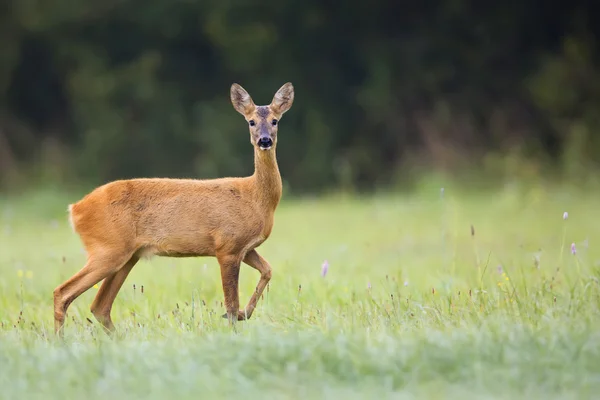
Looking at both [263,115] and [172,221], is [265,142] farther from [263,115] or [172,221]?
[172,221]

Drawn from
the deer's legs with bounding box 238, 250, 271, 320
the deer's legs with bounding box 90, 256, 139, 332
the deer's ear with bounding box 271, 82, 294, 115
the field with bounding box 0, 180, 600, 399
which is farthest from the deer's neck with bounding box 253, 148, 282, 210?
the deer's legs with bounding box 90, 256, 139, 332

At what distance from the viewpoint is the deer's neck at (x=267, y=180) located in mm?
7168

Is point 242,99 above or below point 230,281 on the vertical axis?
above

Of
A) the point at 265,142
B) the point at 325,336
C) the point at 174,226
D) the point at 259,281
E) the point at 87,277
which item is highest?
the point at 265,142

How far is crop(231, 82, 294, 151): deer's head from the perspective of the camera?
23.9ft

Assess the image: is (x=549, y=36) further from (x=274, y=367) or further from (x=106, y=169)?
(x=274, y=367)

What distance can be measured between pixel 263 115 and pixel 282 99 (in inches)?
13.4

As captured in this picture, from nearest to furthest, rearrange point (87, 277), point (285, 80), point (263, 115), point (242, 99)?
point (87, 277), point (263, 115), point (242, 99), point (285, 80)

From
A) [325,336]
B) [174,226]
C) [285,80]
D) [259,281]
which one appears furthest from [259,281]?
[285,80]

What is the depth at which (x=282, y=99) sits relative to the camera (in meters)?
7.76

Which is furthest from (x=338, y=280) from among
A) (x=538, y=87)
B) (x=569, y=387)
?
(x=538, y=87)

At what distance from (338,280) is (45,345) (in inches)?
143

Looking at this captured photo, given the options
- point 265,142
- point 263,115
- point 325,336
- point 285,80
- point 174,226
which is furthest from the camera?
point 285,80

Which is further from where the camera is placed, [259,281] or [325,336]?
[259,281]
